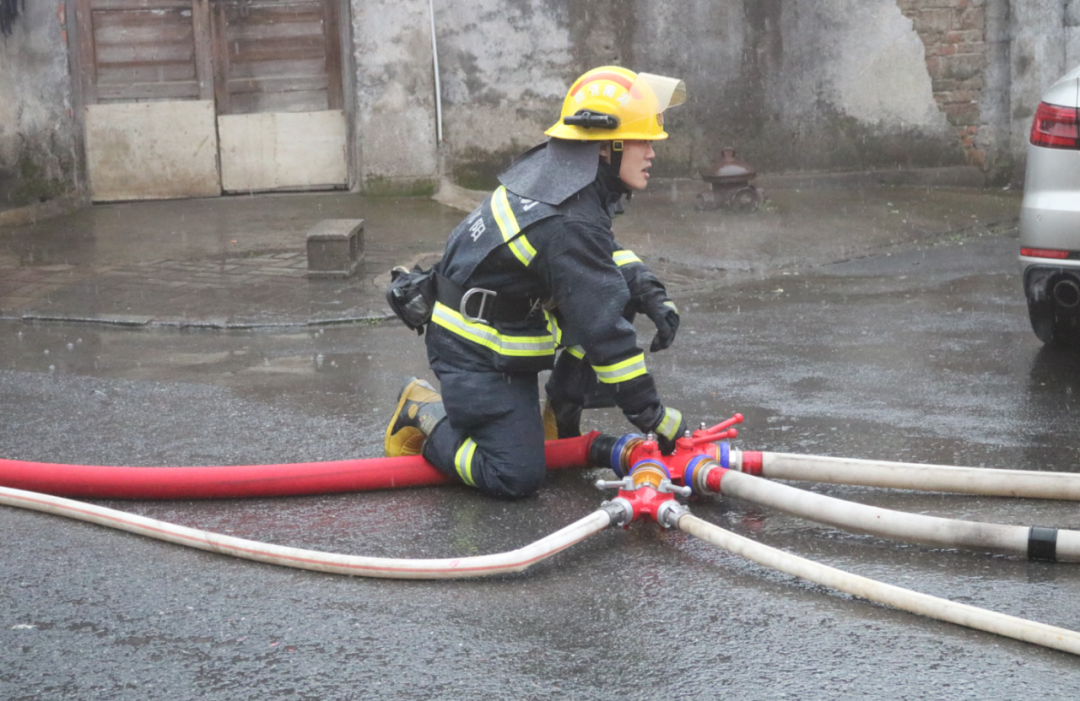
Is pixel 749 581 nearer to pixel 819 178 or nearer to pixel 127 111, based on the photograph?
pixel 819 178

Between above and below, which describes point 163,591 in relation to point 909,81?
below

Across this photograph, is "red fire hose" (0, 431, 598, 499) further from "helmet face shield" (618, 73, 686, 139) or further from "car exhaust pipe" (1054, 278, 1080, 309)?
"car exhaust pipe" (1054, 278, 1080, 309)

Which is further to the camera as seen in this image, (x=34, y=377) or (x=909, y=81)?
(x=909, y=81)

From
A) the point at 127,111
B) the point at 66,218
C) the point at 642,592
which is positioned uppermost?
the point at 127,111

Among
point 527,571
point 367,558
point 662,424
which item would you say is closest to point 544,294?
point 662,424

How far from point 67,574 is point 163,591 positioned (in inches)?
14.5

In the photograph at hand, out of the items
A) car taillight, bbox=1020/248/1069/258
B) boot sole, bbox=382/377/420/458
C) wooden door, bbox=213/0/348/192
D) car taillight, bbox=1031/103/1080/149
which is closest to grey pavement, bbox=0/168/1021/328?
wooden door, bbox=213/0/348/192

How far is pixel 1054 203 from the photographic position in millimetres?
5371

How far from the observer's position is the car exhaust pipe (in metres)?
5.35

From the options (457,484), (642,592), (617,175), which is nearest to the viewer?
(642,592)

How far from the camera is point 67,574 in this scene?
3744 mm

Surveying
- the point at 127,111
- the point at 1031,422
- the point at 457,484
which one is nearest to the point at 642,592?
the point at 457,484

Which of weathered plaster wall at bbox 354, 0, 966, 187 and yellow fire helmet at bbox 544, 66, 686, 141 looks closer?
yellow fire helmet at bbox 544, 66, 686, 141

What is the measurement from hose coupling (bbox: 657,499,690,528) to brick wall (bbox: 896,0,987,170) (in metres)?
9.08
